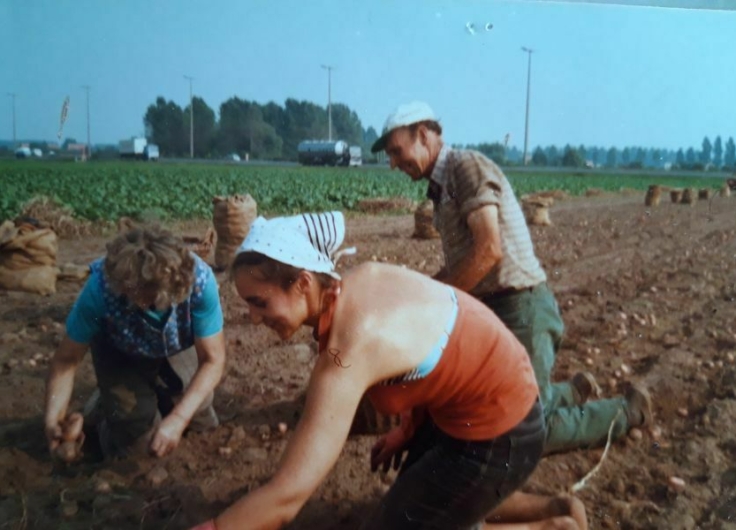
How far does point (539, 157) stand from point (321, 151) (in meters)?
0.79

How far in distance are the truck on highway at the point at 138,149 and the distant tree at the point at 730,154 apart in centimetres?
217

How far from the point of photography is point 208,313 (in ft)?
7.34

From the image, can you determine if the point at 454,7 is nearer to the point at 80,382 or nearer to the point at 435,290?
the point at 435,290

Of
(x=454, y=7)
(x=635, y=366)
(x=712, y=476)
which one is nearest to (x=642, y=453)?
(x=712, y=476)

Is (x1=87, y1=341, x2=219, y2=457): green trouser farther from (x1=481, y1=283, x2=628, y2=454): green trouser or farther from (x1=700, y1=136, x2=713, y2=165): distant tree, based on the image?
(x1=700, y1=136, x2=713, y2=165): distant tree

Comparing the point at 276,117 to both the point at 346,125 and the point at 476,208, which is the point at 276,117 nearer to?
the point at 346,125

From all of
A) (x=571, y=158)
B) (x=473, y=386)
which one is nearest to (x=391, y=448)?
(x=473, y=386)

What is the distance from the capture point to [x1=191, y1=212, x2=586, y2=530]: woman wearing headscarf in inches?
55.1

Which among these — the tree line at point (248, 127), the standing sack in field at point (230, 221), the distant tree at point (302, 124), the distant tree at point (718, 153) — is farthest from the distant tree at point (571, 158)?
the standing sack in field at point (230, 221)

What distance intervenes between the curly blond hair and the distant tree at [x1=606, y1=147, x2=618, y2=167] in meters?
Result: 1.55

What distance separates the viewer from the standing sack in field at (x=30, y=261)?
Result: 2785mm

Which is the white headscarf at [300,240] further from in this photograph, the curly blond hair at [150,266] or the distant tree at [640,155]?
the distant tree at [640,155]

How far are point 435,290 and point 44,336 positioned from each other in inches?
72.3

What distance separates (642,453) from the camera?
2.51 metres
